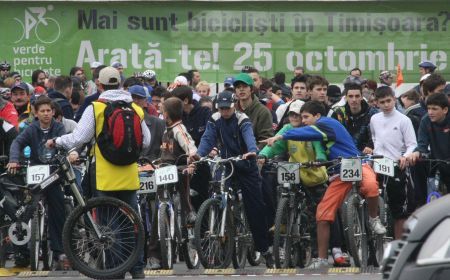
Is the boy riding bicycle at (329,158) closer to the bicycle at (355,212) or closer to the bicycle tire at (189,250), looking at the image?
the bicycle at (355,212)

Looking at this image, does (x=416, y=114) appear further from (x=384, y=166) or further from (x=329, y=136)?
(x=329, y=136)

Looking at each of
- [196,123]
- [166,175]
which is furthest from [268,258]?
[196,123]

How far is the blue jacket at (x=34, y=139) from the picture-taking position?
54.6 ft

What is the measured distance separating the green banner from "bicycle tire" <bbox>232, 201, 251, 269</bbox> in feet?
34.2

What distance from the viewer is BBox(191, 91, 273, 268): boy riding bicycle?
55.4 feet

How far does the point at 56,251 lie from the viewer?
16.7m

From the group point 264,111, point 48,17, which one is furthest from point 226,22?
point 264,111

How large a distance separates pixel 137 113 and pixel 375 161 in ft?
10.6

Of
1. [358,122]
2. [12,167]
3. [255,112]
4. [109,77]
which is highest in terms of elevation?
[109,77]

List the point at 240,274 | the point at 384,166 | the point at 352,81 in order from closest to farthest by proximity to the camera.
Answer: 1. the point at 240,274
2. the point at 384,166
3. the point at 352,81

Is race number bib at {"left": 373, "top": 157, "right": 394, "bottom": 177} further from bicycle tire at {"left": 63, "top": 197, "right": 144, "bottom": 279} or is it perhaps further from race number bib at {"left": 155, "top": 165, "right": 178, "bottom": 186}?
bicycle tire at {"left": 63, "top": 197, "right": 144, "bottom": 279}

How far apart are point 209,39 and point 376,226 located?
11.4 metres

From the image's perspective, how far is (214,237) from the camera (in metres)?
16.6

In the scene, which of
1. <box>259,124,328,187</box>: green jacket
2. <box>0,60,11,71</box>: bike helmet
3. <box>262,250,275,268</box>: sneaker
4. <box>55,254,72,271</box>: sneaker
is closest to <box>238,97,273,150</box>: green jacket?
<box>259,124,328,187</box>: green jacket
